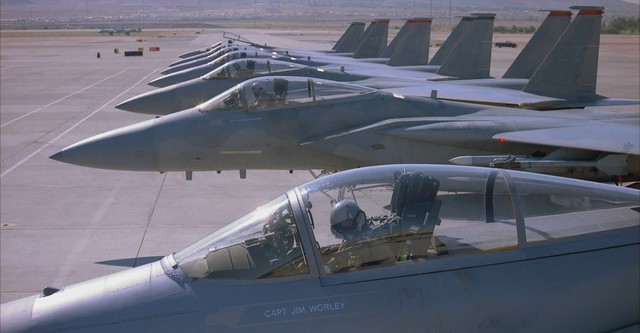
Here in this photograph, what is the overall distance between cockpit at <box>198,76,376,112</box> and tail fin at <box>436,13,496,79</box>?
42.0ft

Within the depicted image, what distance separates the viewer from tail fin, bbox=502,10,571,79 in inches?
Answer: 766

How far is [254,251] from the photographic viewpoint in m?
4.75

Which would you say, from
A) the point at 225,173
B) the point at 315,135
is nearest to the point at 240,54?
the point at 225,173

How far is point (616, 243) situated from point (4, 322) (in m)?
3.82

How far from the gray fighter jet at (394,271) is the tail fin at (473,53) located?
1894 centimetres

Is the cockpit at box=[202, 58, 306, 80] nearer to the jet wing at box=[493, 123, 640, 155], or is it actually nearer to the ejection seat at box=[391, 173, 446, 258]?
the jet wing at box=[493, 123, 640, 155]

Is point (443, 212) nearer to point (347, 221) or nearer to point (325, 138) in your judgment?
point (347, 221)

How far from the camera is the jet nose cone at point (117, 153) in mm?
10898

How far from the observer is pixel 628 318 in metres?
4.65

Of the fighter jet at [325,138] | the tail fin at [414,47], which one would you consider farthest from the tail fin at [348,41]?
the fighter jet at [325,138]

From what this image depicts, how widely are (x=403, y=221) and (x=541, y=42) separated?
651 inches

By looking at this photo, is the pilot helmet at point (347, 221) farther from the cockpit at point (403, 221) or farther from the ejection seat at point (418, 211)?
the ejection seat at point (418, 211)

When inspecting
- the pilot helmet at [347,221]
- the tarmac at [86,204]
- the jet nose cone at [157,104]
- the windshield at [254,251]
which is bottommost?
the tarmac at [86,204]

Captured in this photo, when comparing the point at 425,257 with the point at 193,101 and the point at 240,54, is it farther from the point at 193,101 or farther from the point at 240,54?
the point at 240,54
